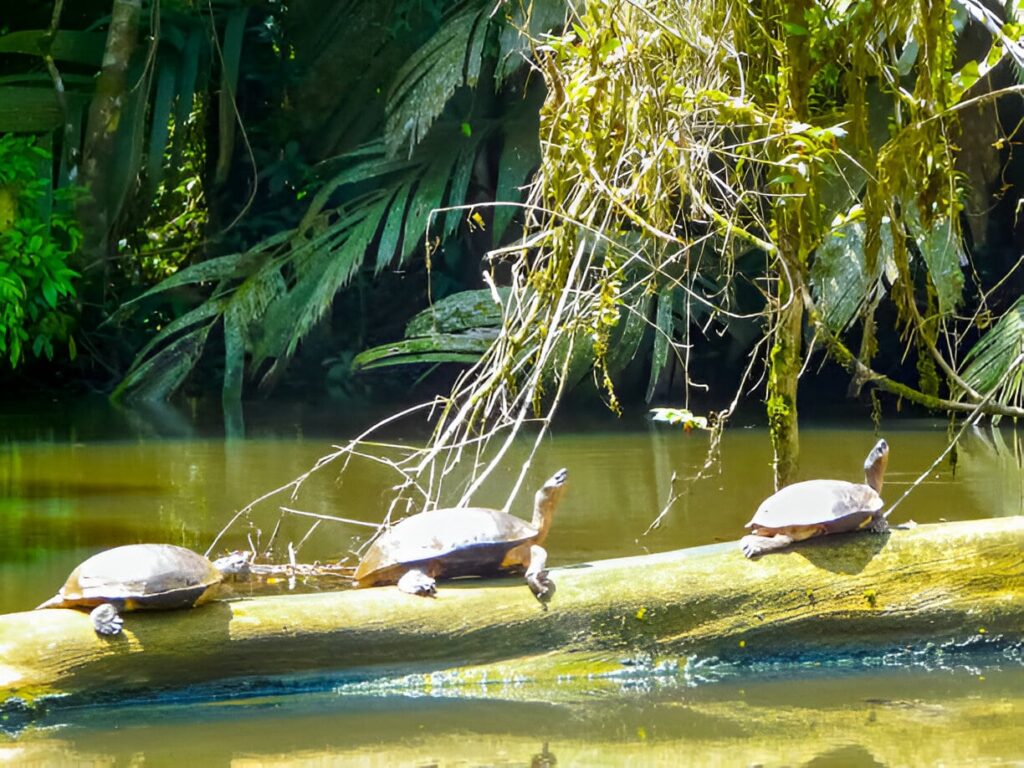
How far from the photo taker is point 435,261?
11.6 meters

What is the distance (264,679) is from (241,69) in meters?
9.74

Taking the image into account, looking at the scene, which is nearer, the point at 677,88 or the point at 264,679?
the point at 264,679

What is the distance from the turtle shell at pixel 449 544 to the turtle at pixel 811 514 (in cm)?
67

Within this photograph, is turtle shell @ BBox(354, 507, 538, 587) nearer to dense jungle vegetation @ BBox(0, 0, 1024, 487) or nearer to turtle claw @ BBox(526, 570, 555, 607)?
turtle claw @ BBox(526, 570, 555, 607)

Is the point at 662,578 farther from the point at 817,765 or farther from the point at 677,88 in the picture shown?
the point at 677,88

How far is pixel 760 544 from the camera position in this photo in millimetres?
3832

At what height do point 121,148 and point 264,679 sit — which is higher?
point 121,148

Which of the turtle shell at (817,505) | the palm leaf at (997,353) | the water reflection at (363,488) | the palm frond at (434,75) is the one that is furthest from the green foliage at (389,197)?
the turtle shell at (817,505)

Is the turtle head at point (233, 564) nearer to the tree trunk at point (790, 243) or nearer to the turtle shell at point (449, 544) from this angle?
the turtle shell at point (449, 544)

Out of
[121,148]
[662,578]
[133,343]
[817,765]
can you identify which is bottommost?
[817,765]

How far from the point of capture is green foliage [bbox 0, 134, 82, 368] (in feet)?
32.5

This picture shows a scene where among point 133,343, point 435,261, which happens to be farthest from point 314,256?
point 133,343

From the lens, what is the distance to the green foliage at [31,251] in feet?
32.5

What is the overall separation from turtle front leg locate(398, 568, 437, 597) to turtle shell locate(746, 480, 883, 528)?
3.10ft
